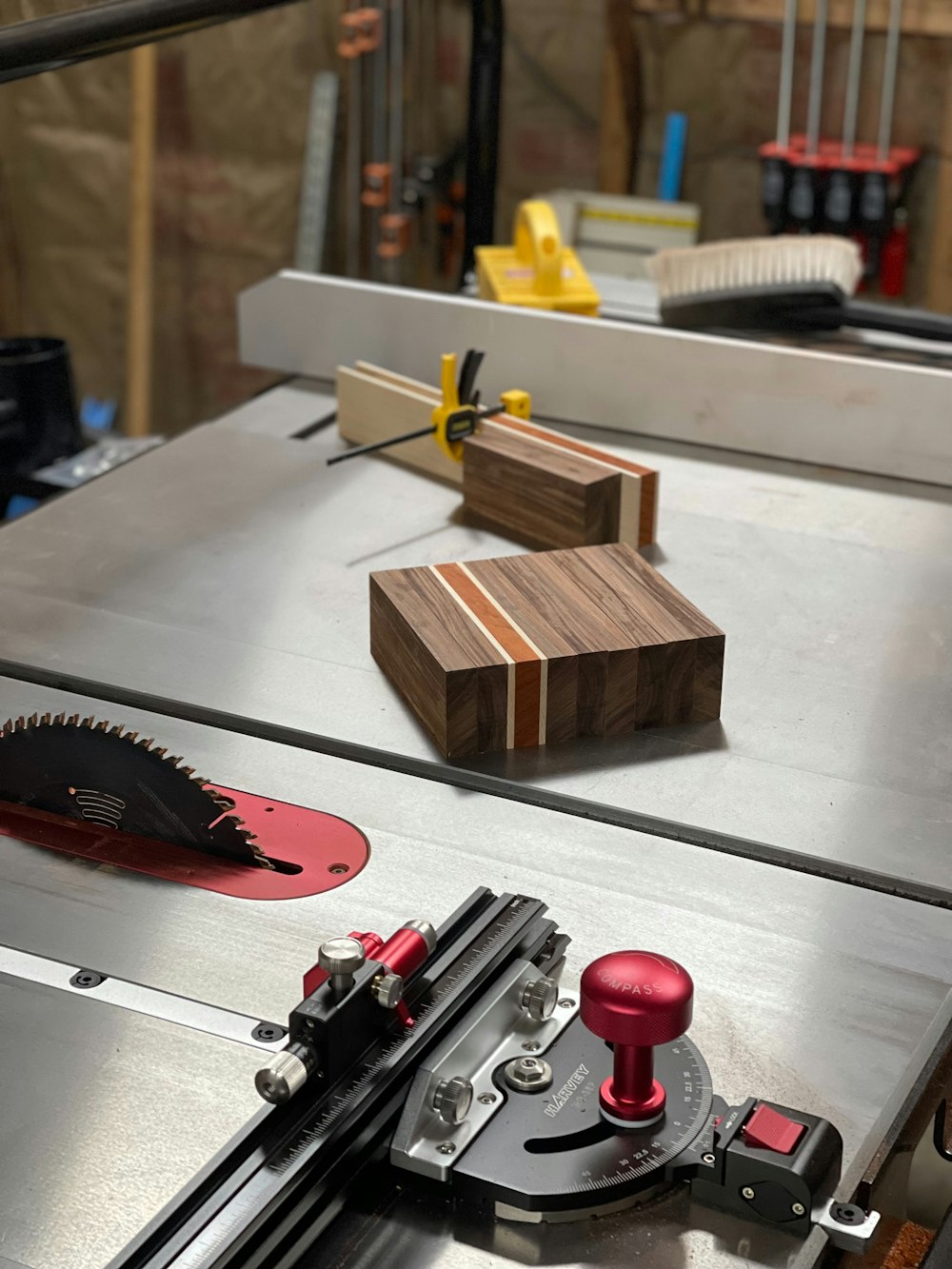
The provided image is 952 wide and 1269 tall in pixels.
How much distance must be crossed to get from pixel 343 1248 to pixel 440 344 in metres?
1.45

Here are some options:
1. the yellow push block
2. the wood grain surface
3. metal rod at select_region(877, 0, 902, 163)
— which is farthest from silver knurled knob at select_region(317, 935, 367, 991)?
metal rod at select_region(877, 0, 902, 163)

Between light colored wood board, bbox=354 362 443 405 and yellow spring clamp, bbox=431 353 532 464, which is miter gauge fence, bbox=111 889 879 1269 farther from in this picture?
light colored wood board, bbox=354 362 443 405

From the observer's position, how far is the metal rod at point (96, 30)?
112 centimetres

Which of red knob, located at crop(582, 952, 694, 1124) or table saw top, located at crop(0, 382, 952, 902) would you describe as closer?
red knob, located at crop(582, 952, 694, 1124)

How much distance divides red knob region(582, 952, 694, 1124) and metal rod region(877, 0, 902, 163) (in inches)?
104

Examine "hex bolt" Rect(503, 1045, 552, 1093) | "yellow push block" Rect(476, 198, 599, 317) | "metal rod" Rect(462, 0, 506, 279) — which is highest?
"metal rod" Rect(462, 0, 506, 279)

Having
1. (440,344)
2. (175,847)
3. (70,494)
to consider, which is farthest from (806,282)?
(175,847)

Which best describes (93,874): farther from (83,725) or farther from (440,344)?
(440,344)

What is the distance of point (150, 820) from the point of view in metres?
1.11

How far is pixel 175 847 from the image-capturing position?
3.66ft

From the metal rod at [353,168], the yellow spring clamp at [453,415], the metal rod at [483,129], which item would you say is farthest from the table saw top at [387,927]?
the metal rod at [353,168]

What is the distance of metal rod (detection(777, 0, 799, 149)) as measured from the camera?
3.07 meters

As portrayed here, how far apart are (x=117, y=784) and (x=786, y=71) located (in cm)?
256

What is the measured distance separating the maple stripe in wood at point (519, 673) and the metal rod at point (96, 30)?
1.80 ft
